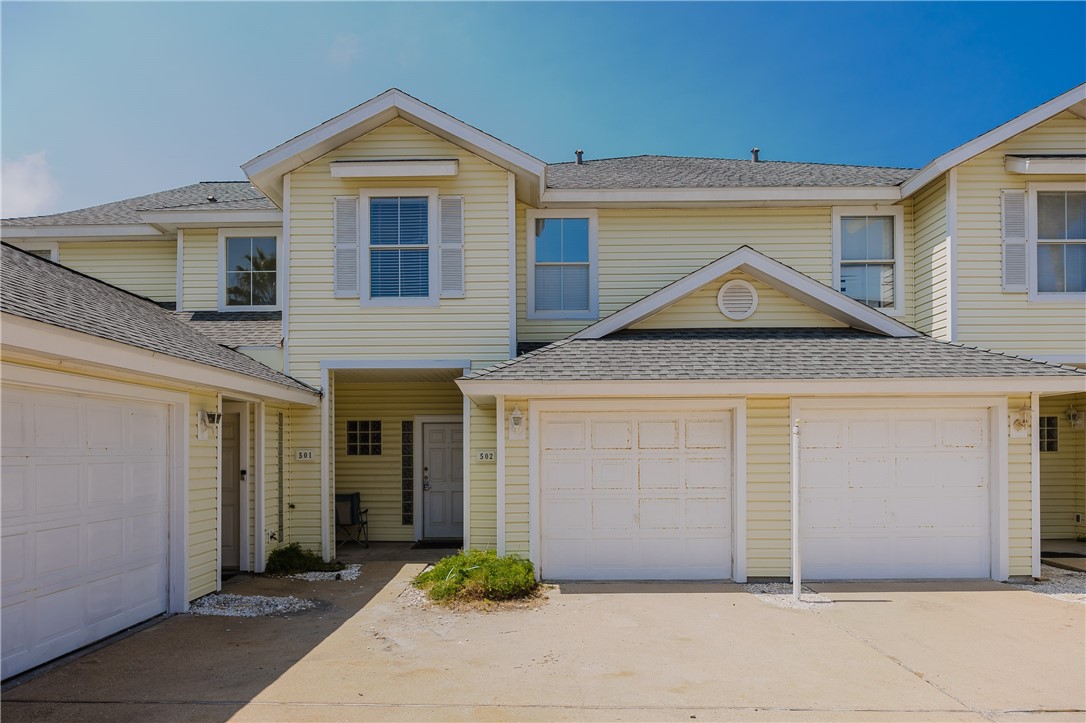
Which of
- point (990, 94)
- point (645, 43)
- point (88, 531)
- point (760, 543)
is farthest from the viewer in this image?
point (990, 94)

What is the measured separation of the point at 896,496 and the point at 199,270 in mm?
11636

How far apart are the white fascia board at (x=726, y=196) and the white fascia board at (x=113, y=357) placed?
561 cm

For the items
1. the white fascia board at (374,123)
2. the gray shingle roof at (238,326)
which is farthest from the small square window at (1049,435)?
the gray shingle roof at (238,326)

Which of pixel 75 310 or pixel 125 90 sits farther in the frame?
pixel 125 90

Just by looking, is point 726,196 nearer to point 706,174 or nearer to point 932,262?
point 706,174

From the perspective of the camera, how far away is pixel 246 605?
306 inches

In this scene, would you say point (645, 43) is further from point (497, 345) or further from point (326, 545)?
point (326, 545)

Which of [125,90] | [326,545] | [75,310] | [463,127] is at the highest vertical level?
[125,90]

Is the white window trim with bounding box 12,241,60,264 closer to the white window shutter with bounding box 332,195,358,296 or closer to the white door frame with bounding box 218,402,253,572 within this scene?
the white door frame with bounding box 218,402,253,572

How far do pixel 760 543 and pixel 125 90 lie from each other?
1138 centimetres

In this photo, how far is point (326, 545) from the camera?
33.4 ft

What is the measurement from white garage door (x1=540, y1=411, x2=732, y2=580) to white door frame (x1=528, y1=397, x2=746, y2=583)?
0.08 meters

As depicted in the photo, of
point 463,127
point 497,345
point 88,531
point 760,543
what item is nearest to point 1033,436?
point 760,543

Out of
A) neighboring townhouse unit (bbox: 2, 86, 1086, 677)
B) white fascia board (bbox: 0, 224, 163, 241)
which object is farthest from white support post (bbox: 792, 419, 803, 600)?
white fascia board (bbox: 0, 224, 163, 241)
